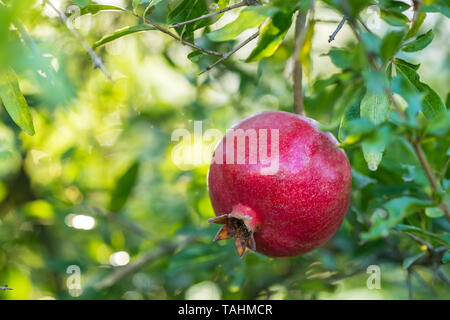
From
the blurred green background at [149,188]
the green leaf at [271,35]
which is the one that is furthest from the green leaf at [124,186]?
the green leaf at [271,35]

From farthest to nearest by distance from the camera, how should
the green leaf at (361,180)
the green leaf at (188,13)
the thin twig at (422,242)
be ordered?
1. the green leaf at (361,180)
2. the thin twig at (422,242)
3. the green leaf at (188,13)

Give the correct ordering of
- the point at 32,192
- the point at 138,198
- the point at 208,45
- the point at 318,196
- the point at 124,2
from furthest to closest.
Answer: the point at 138,198 → the point at 32,192 → the point at 208,45 → the point at 124,2 → the point at 318,196

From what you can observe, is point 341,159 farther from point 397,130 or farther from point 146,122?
point 146,122

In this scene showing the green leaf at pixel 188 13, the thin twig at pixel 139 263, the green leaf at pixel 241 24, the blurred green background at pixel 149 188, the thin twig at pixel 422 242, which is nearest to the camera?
the green leaf at pixel 241 24

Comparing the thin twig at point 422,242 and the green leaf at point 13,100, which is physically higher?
the green leaf at point 13,100

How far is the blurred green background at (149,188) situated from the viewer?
5.97 ft

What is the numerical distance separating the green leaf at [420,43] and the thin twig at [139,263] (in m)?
1.20

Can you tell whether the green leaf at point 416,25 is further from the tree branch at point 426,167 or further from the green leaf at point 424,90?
the tree branch at point 426,167

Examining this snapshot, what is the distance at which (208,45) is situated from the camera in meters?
2.02

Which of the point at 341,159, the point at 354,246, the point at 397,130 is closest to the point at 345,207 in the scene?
the point at 341,159

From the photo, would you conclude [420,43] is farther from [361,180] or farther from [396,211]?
[361,180]

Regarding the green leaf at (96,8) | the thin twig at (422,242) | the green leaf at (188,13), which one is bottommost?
the thin twig at (422,242)

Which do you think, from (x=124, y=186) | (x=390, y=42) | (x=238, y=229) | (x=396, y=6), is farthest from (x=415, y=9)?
(x=124, y=186)

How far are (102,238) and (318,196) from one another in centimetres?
139
